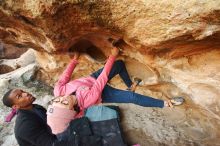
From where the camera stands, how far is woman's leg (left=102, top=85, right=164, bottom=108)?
3.33 meters

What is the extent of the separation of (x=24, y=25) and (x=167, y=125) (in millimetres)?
1948

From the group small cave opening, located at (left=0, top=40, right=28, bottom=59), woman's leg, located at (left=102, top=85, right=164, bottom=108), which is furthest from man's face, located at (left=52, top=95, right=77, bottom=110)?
small cave opening, located at (left=0, top=40, right=28, bottom=59)

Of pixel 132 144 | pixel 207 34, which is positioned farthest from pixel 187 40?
pixel 132 144

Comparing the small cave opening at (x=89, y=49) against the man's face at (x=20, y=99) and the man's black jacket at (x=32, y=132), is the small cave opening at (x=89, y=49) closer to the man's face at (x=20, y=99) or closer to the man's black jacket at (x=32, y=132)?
the man's face at (x=20, y=99)

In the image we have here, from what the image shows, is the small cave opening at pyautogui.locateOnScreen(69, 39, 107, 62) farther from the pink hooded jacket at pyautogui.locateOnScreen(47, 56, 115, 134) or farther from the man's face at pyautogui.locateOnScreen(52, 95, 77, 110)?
the man's face at pyautogui.locateOnScreen(52, 95, 77, 110)

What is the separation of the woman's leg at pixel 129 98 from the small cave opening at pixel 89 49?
0.68m

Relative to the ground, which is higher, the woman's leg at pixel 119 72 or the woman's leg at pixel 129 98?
the woman's leg at pixel 119 72

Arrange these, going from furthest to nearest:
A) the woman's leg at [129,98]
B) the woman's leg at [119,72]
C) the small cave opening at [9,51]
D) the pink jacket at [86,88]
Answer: the small cave opening at [9,51]
the woman's leg at [119,72]
the woman's leg at [129,98]
the pink jacket at [86,88]

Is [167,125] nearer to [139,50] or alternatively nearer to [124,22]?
[139,50]

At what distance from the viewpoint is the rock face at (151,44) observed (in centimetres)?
244

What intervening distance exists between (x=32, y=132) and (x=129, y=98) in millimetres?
1055

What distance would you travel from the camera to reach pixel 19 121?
3.00m

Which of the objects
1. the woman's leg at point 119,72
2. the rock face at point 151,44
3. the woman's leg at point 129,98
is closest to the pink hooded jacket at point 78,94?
the woman's leg at point 129,98

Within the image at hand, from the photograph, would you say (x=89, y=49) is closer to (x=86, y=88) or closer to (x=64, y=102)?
(x=86, y=88)
